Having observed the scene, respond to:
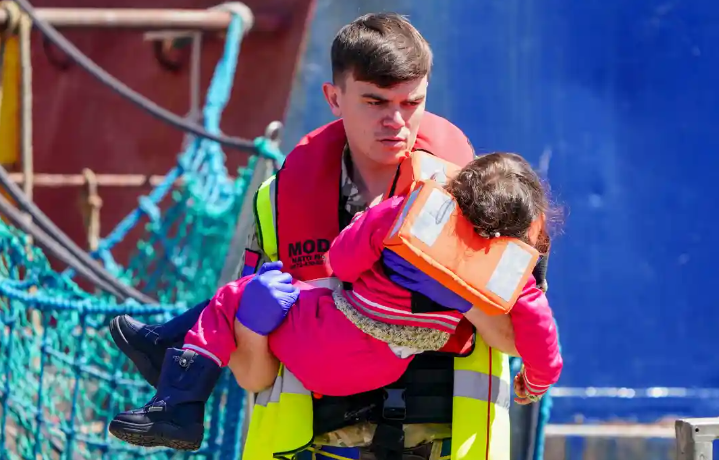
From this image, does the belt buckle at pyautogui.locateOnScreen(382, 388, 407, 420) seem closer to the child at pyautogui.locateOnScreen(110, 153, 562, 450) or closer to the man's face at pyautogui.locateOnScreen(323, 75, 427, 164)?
the child at pyautogui.locateOnScreen(110, 153, 562, 450)

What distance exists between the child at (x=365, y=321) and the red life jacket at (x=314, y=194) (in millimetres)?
109

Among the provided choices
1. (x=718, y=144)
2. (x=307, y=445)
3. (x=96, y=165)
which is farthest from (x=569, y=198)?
(x=96, y=165)

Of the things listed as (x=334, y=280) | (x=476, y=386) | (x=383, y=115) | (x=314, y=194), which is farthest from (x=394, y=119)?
(x=476, y=386)

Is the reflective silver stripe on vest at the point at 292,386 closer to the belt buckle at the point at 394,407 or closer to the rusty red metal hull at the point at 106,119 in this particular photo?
the belt buckle at the point at 394,407

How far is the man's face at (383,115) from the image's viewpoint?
209 cm

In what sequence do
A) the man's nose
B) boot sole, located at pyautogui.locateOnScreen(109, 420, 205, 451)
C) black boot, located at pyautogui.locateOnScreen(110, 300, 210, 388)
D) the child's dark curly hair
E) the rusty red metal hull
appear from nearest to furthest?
the child's dark curly hair, boot sole, located at pyautogui.locateOnScreen(109, 420, 205, 451), the man's nose, black boot, located at pyautogui.locateOnScreen(110, 300, 210, 388), the rusty red metal hull

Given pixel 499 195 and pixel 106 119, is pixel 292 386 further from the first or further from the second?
pixel 106 119

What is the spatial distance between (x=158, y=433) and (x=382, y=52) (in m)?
0.87

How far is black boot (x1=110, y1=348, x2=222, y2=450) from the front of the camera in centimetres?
199

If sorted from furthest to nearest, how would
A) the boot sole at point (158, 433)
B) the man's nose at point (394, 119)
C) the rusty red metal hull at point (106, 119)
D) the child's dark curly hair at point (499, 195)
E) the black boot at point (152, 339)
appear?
1. the rusty red metal hull at point (106, 119)
2. the black boot at point (152, 339)
3. the man's nose at point (394, 119)
4. the boot sole at point (158, 433)
5. the child's dark curly hair at point (499, 195)

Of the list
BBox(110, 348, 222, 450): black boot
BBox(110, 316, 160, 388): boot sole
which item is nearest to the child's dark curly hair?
BBox(110, 348, 222, 450): black boot

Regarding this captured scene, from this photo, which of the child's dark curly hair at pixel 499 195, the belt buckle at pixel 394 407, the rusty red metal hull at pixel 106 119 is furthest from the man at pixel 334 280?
the rusty red metal hull at pixel 106 119

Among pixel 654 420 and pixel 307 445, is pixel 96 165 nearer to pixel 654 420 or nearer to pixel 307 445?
pixel 654 420

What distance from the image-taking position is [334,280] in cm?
212
